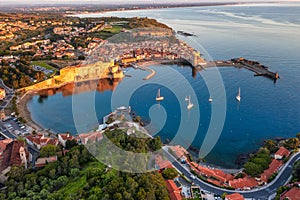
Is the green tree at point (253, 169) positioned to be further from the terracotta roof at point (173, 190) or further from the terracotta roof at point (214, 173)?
the terracotta roof at point (173, 190)

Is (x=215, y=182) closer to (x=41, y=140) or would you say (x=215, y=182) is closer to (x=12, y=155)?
(x=41, y=140)

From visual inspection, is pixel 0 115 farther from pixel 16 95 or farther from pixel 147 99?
pixel 147 99

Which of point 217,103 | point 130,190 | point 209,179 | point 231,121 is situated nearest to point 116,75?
point 217,103

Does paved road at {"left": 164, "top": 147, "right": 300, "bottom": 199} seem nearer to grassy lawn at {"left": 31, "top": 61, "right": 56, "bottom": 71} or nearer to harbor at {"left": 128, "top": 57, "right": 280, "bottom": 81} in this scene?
harbor at {"left": 128, "top": 57, "right": 280, "bottom": 81}

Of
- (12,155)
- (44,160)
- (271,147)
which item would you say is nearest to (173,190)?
(44,160)

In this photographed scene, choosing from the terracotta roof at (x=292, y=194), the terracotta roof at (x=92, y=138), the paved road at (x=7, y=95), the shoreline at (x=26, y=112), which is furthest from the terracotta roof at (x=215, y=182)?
the paved road at (x=7, y=95)

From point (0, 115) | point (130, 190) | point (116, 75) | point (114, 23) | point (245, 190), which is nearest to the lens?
point (130, 190)

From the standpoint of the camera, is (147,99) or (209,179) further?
(147,99)
